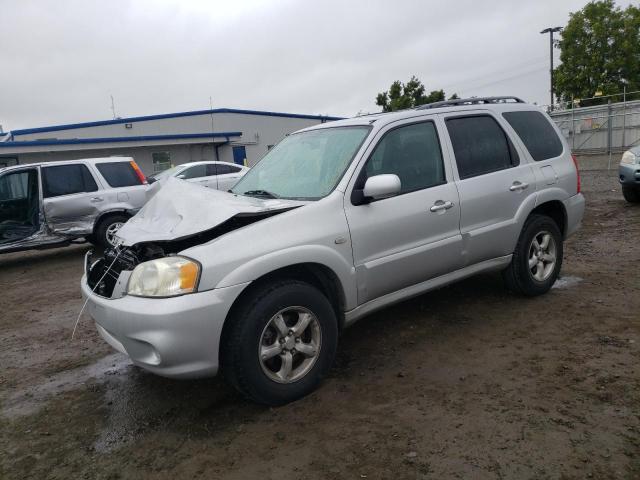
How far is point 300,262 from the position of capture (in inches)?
124

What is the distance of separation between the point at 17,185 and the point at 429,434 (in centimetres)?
874

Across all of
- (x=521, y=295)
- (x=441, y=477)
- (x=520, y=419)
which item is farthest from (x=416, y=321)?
(x=441, y=477)

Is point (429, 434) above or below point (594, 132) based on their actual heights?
below

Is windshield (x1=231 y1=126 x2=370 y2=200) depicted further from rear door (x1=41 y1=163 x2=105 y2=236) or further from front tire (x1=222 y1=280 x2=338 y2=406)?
rear door (x1=41 y1=163 x2=105 y2=236)

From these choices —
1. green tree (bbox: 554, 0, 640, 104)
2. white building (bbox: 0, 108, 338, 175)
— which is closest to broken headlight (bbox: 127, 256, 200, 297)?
white building (bbox: 0, 108, 338, 175)

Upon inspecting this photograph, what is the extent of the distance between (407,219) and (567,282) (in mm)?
2626

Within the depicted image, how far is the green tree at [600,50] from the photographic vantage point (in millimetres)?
33625

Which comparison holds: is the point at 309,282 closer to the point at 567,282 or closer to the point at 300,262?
the point at 300,262

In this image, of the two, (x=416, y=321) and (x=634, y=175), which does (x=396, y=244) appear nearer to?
(x=416, y=321)

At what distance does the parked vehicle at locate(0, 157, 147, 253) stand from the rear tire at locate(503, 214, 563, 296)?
21.5 ft

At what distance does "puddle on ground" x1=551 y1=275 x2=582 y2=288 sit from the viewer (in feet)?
17.0

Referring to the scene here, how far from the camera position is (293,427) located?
2947mm

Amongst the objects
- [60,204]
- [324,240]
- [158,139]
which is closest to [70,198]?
[60,204]

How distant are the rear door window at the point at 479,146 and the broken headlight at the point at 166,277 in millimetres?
2382
